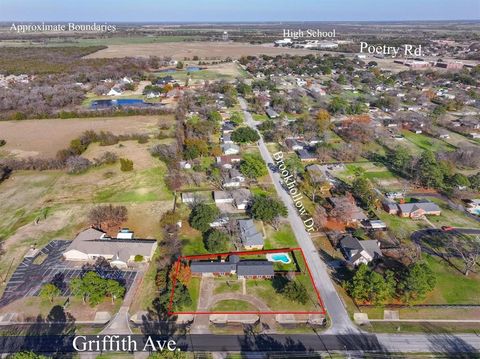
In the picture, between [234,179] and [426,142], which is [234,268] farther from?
[426,142]

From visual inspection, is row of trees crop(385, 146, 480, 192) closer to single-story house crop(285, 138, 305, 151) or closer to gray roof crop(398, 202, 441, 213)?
gray roof crop(398, 202, 441, 213)

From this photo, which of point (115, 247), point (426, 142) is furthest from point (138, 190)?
point (426, 142)

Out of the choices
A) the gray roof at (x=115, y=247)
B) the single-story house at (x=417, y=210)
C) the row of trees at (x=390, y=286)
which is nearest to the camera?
the row of trees at (x=390, y=286)

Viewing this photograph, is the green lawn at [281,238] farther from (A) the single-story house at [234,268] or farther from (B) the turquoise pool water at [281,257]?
(A) the single-story house at [234,268]

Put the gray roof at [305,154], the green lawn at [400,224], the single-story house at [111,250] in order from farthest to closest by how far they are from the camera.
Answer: the gray roof at [305,154]
the green lawn at [400,224]
the single-story house at [111,250]

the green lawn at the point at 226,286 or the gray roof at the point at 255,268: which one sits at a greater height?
the gray roof at the point at 255,268

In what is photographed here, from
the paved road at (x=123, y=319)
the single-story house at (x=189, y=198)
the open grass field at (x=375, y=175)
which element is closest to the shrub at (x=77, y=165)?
the single-story house at (x=189, y=198)

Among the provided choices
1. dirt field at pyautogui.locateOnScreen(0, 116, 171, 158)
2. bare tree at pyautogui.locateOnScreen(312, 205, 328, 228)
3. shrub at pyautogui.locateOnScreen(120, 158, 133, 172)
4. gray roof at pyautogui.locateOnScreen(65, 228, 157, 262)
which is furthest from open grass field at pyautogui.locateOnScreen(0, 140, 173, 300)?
bare tree at pyautogui.locateOnScreen(312, 205, 328, 228)
